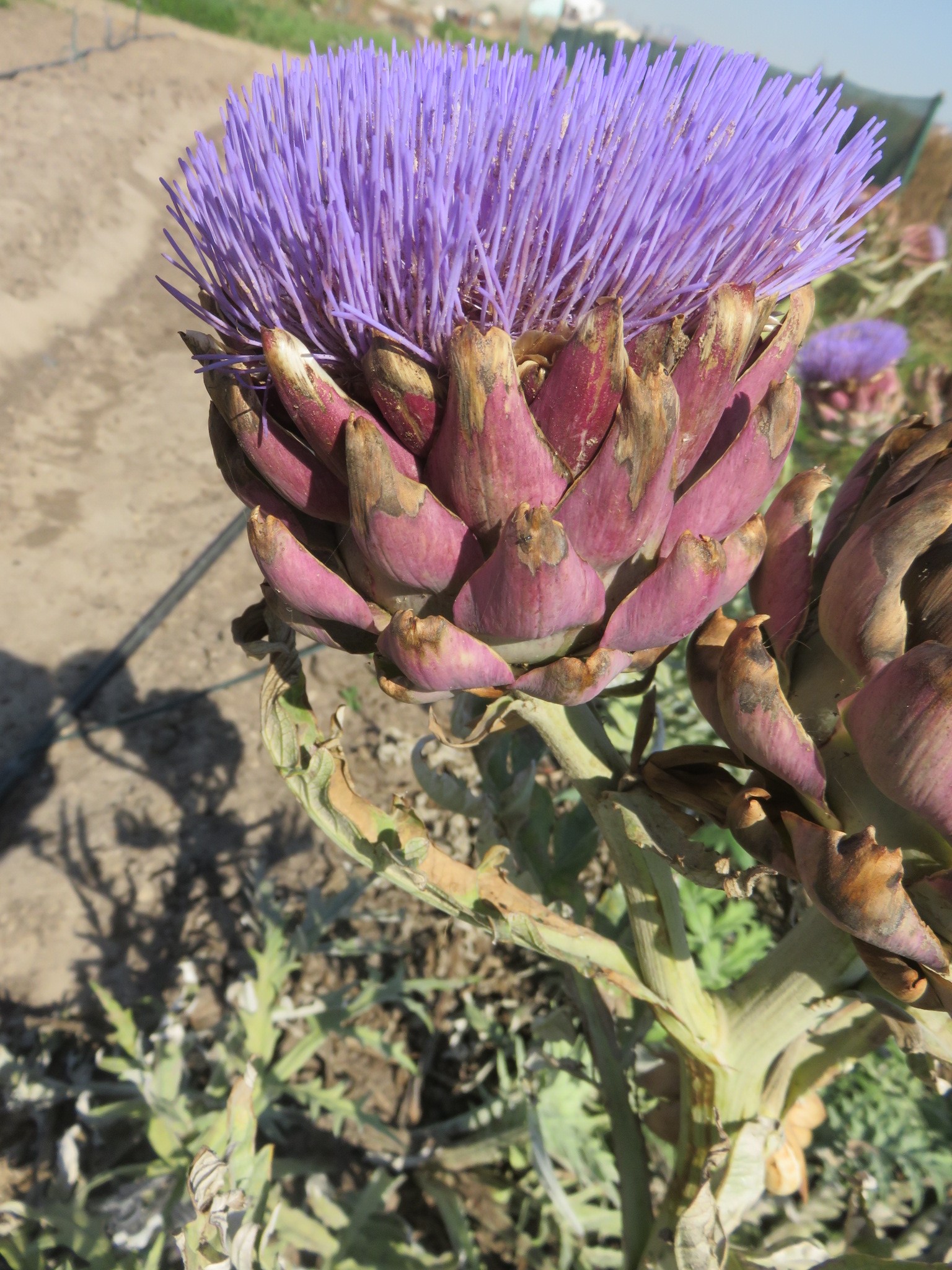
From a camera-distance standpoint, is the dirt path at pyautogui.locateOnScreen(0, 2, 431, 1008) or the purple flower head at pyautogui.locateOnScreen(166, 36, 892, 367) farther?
the dirt path at pyautogui.locateOnScreen(0, 2, 431, 1008)

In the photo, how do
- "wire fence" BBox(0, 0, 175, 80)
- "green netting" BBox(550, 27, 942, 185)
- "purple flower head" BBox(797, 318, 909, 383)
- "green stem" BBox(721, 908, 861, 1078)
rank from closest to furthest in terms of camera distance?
1. "green stem" BBox(721, 908, 861, 1078)
2. "purple flower head" BBox(797, 318, 909, 383)
3. "green netting" BBox(550, 27, 942, 185)
4. "wire fence" BBox(0, 0, 175, 80)

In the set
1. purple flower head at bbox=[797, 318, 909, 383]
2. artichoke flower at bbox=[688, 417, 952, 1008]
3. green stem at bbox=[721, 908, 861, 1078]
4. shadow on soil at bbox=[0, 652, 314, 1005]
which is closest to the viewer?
artichoke flower at bbox=[688, 417, 952, 1008]

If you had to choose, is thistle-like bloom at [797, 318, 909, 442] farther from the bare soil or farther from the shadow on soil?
the shadow on soil

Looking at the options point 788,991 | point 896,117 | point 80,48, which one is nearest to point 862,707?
point 788,991

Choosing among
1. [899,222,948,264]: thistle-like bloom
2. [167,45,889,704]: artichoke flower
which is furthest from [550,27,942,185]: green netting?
[167,45,889,704]: artichoke flower

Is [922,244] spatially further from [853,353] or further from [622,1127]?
[622,1127]

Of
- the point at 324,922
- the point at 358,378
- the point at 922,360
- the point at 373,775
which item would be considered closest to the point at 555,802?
the point at 373,775

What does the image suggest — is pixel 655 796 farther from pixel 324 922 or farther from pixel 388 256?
pixel 324 922
